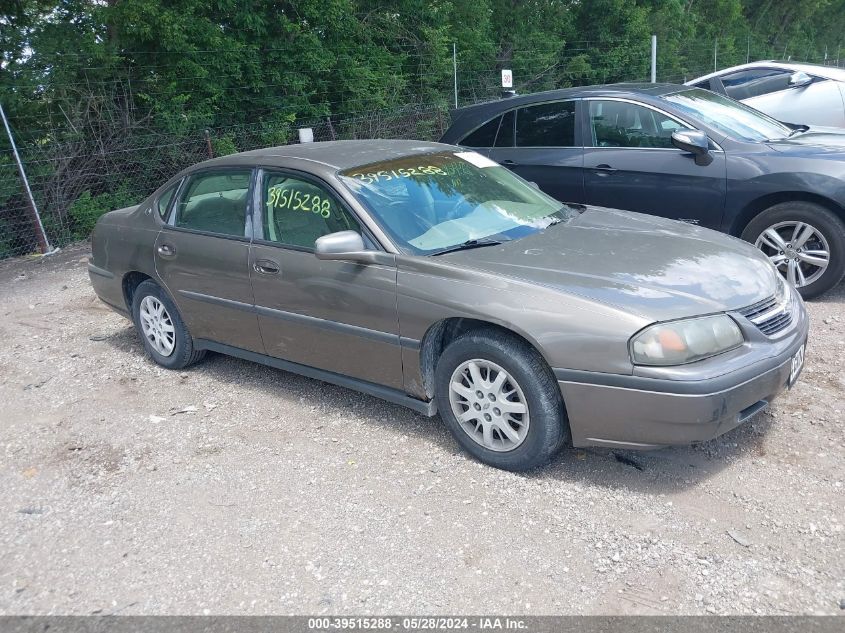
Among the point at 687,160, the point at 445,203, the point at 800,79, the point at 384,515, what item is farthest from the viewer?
the point at 800,79

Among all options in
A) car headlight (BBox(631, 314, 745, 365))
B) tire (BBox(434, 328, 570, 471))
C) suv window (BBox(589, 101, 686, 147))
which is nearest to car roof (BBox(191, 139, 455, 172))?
tire (BBox(434, 328, 570, 471))

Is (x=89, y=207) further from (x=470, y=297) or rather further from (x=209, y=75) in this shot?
(x=470, y=297)

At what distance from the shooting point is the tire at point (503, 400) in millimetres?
3500

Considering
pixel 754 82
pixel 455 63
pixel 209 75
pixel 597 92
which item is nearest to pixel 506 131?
pixel 597 92

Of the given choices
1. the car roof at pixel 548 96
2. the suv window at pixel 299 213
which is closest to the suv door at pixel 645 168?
the car roof at pixel 548 96

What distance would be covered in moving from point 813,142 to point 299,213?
14.1 ft

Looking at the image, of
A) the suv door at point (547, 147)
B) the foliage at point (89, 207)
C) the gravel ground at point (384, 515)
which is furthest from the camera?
the foliage at point (89, 207)

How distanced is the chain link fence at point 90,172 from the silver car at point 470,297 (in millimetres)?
5156

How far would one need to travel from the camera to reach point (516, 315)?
3506 millimetres

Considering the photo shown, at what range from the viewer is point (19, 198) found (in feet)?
30.9

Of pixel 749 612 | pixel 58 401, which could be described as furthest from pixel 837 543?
pixel 58 401

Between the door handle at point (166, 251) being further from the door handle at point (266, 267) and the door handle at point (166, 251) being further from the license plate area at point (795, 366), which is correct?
the license plate area at point (795, 366)

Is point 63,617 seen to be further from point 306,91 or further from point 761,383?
point 306,91

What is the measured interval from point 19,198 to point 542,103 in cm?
660
